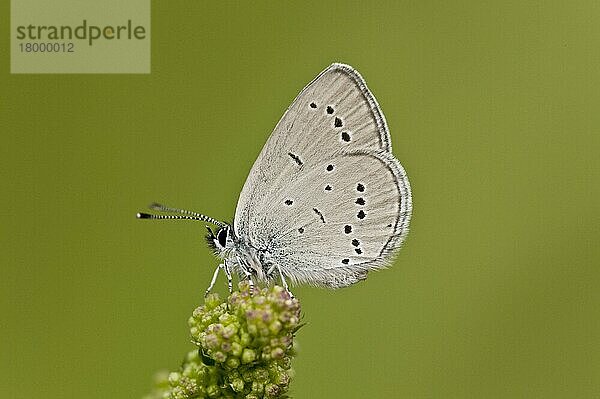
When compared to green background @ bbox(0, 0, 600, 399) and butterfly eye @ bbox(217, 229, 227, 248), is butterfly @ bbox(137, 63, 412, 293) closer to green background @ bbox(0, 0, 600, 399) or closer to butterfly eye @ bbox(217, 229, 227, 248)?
butterfly eye @ bbox(217, 229, 227, 248)

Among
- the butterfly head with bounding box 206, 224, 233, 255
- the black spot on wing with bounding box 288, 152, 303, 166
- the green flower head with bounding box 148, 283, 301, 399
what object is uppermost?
the black spot on wing with bounding box 288, 152, 303, 166

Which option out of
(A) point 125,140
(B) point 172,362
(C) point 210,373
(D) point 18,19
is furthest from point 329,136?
(D) point 18,19

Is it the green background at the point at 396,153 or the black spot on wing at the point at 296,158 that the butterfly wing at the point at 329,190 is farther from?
the green background at the point at 396,153

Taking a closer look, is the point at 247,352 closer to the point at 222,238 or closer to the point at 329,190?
the point at 222,238

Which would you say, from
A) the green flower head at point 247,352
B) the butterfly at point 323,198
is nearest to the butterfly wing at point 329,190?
the butterfly at point 323,198

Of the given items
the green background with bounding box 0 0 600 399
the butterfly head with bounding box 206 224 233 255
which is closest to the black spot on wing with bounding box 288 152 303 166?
the butterfly head with bounding box 206 224 233 255
